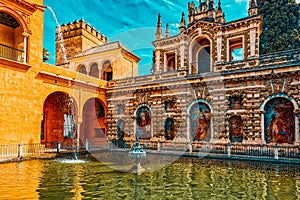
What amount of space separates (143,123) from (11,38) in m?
12.9

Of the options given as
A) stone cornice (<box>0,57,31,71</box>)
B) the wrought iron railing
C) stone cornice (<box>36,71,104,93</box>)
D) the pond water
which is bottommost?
the pond water

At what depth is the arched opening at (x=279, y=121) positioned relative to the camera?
595 inches

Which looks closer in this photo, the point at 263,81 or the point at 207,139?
the point at 263,81

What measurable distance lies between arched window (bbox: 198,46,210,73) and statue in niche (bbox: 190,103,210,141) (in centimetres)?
494

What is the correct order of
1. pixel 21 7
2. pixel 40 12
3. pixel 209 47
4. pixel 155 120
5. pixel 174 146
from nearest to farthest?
pixel 21 7
pixel 40 12
pixel 174 146
pixel 155 120
pixel 209 47

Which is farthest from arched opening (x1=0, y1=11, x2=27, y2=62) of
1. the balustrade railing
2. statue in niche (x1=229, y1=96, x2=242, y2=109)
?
statue in niche (x1=229, y1=96, x2=242, y2=109)

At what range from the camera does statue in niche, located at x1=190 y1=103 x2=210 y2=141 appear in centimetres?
1823

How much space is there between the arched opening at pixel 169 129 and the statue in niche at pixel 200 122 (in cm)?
175

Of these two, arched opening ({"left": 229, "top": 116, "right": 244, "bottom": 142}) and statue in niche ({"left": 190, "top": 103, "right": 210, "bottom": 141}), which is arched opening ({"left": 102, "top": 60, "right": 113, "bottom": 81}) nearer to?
statue in niche ({"left": 190, "top": 103, "right": 210, "bottom": 141})

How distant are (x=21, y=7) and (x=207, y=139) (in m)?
16.5

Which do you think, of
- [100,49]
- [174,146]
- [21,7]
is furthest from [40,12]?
[174,146]

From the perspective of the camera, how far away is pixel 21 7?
51.5ft

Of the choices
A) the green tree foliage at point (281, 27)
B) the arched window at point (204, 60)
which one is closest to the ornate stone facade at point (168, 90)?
the arched window at point (204, 60)

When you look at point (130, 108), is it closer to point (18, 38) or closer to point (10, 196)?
point (18, 38)
